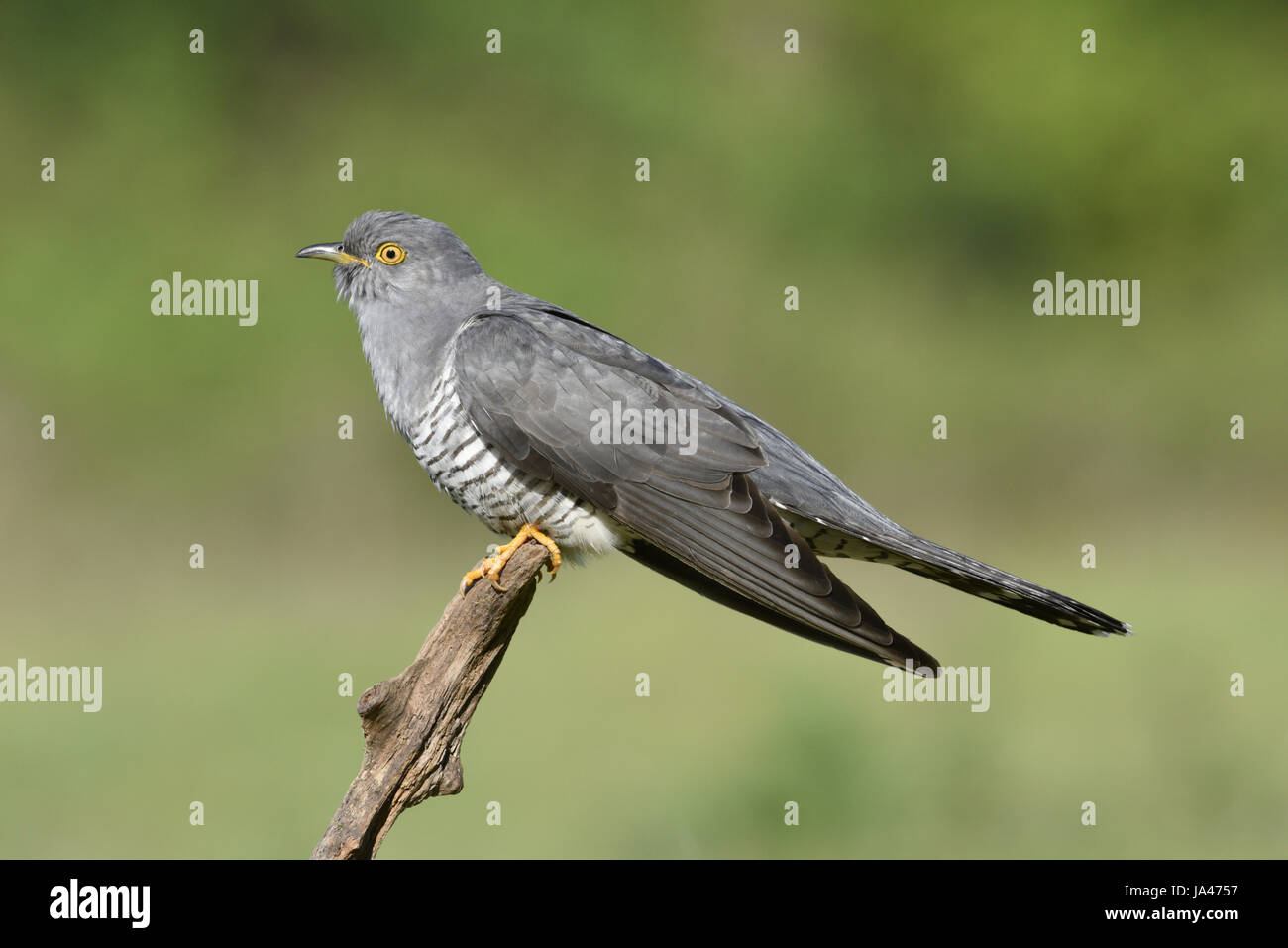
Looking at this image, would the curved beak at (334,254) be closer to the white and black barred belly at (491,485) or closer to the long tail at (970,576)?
the white and black barred belly at (491,485)

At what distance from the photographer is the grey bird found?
10.6ft

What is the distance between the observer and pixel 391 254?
378 cm

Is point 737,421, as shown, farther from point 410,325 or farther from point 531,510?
point 410,325

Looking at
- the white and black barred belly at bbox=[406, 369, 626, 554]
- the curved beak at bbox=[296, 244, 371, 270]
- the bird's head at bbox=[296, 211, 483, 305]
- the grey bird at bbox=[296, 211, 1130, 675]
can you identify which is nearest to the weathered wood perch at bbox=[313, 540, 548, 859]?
the grey bird at bbox=[296, 211, 1130, 675]

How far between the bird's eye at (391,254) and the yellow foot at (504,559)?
0.86 m

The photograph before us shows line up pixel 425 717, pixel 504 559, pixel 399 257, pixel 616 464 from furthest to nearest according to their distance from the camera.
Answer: pixel 399 257 → pixel 616 464 → pixel 504 559 → pixel 425 717

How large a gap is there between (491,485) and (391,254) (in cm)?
79

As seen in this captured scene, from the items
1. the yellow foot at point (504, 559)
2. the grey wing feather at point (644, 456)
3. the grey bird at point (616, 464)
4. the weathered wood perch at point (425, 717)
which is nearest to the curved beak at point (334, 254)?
the grey bird at point (616, 464)

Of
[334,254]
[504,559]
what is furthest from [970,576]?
[334,254]

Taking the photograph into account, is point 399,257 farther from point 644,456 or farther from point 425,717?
point 425,717

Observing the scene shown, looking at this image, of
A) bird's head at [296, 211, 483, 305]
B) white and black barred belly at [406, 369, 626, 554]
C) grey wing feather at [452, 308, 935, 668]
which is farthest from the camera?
bird's head at [296, 211, 483, 305]

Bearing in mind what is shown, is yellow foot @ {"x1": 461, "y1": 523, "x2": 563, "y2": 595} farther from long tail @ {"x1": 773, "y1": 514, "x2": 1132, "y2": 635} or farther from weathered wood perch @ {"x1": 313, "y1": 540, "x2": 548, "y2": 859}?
long tail @ {"x1": 773, "y1": 514, "x2": 1132, "y2": 635}

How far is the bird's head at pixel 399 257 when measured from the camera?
3.76 meters

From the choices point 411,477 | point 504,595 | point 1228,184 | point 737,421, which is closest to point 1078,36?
point 1228,184
